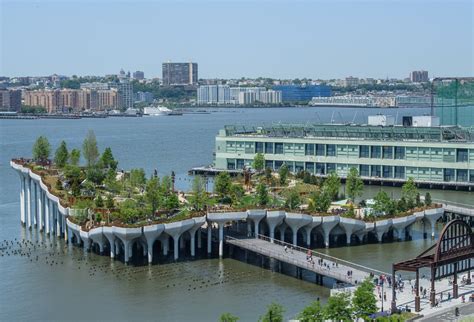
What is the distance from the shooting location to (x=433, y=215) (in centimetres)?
4853

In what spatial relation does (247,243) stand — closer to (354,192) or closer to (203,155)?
(354,192)

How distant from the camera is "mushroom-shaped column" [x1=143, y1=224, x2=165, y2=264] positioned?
4103cm

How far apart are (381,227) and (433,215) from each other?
13.6 feet

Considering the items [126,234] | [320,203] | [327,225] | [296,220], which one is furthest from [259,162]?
[126,234]

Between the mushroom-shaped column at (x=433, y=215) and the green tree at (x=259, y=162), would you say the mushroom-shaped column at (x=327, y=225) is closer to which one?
the mushroom-shaped column at (x=433, y=215)

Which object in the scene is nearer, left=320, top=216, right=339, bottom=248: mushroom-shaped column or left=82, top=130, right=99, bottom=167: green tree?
left=320, top=216, right=339, bottom=248: mushroom-shaped column

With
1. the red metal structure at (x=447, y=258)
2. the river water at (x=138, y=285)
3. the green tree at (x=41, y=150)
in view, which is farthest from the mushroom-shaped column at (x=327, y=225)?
the green tree at (x=41, y=150)

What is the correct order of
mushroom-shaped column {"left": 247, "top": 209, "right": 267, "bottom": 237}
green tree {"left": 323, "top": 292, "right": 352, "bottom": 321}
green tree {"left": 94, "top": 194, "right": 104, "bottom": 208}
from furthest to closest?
1. green tree {"left": 94, "top": 194, "right": 104, "bottom": 208}
2. mushroom-shaped column {"left": 247, "top": 209, "right": 267, "bottom": 237}
3. green tree {"left": 323, "top": 292, "right": 352, "bottom": 321}

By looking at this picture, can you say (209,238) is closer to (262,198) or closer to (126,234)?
(126,234)

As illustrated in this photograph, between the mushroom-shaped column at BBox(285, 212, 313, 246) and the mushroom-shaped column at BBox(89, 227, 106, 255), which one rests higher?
the mushroom-shaped column at BBox(285, 212, 313, 246)

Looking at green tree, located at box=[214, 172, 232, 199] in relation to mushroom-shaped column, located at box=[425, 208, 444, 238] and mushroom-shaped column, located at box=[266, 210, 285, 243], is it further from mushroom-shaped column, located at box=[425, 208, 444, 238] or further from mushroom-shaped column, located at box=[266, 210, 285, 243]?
mushroom-shaped column, located at box=[425, 208, 444, 238]

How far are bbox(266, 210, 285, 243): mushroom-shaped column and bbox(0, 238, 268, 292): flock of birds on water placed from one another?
4188 mm

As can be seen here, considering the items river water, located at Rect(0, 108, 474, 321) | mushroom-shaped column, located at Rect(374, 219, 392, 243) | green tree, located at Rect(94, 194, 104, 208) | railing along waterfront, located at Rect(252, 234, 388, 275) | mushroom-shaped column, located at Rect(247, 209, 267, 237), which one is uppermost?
green tree, located at Rect(94, 194, 104, 208)

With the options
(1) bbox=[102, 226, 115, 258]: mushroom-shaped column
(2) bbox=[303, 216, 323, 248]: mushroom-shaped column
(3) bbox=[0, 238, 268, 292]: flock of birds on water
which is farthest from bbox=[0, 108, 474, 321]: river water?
(2) bbox=[303, 216, 323, 248]: mushroom-shaped column
